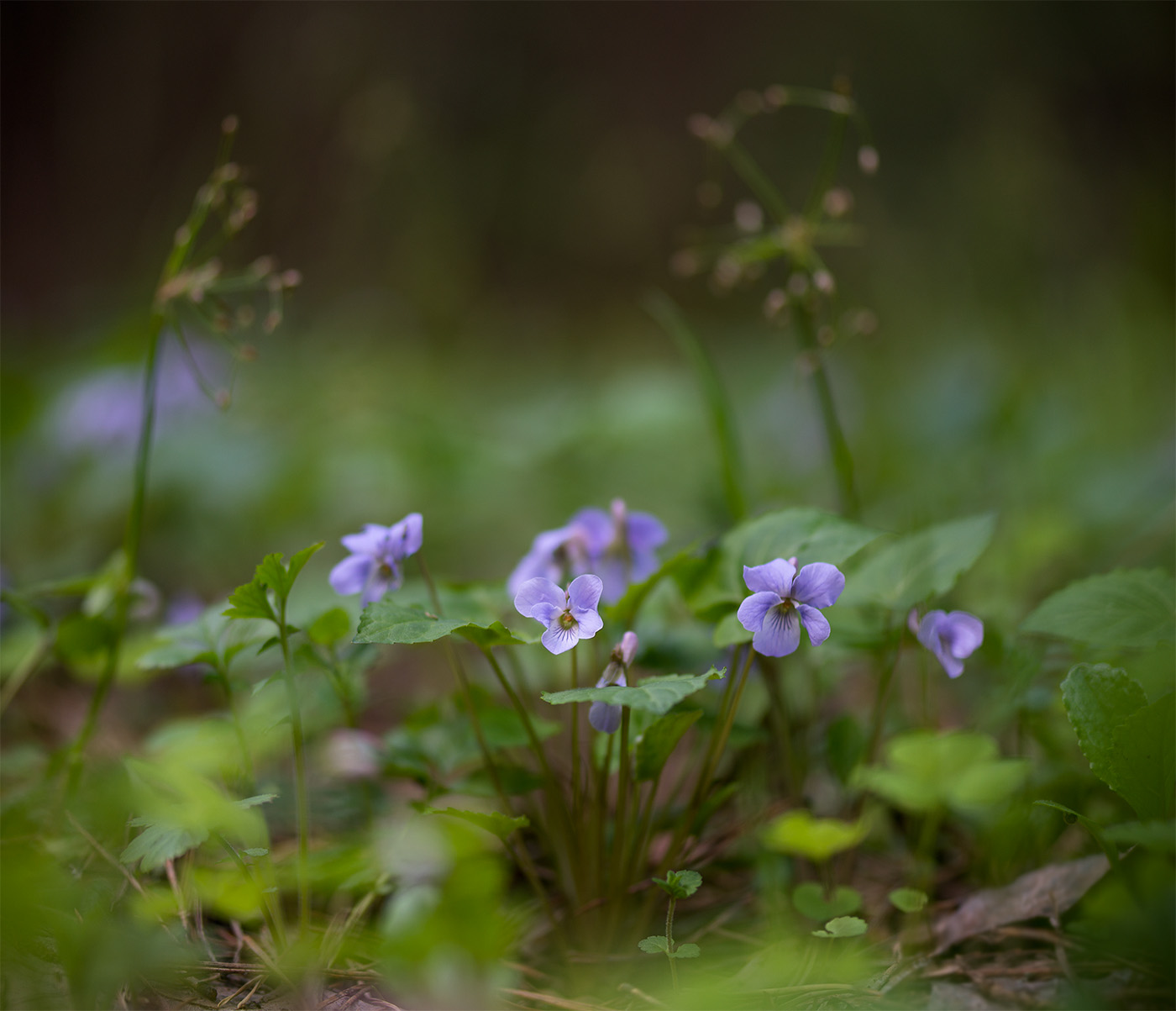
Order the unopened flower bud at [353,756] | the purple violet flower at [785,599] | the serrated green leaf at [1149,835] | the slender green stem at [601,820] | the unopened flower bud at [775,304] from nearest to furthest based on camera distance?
the serrated green leaf at [1149,835] < the purple violet flower at [785,599] < the slender green stem at [601,820] < the unopened flower bud at [353,756] < the unopened flower bud at [775,304]

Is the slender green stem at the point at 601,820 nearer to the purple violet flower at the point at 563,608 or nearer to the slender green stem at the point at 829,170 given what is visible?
the purple violet flower at the point at 563,608

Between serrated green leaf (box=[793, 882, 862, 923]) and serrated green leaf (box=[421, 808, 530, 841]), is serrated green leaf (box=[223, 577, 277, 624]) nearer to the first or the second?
serrated green leaf (box=[421, 808, 530, 841])

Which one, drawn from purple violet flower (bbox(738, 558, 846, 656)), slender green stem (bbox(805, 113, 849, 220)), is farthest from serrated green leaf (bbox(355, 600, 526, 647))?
slender green stem (bbox(805, 113, 849, 220))

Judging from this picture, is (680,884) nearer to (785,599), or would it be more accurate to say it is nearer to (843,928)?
(843,928)

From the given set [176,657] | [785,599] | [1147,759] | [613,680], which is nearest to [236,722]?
[176,657]

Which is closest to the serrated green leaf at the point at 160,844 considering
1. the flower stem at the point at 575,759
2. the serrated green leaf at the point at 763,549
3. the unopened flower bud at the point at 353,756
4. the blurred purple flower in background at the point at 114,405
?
the unopened flower bud at the point at 353,756

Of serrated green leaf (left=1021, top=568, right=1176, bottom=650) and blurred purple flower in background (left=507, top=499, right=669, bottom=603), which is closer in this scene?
serrated green leaf (left=1021, top=568, right=1176, bottom=650)

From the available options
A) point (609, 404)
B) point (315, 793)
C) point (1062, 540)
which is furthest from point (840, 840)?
point (609, 404)
